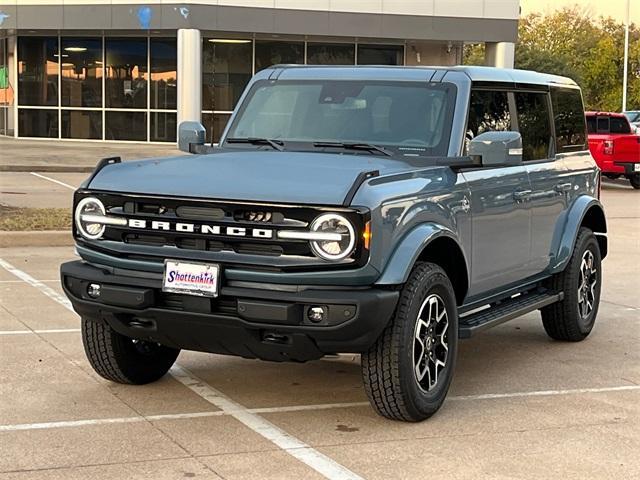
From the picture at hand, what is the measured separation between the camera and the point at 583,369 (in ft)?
23.2

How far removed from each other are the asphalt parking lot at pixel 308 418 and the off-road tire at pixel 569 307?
0.39 ft

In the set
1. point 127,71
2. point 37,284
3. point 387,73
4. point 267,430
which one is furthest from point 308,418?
point 127,71

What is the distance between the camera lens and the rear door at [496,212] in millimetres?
6277

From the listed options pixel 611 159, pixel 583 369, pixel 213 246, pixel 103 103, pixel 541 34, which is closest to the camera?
pixel 213 246

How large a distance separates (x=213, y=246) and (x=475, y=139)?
1.81m

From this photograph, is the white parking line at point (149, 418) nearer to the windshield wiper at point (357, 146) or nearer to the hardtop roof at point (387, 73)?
the windshield wiper at point (357, 146)

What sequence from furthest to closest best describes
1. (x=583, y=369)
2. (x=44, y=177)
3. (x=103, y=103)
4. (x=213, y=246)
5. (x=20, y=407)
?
(x=103, y=103) < (x=44, y=177) < (x=583, y=369) < (x=20, y=407) < (x=213, y=246)

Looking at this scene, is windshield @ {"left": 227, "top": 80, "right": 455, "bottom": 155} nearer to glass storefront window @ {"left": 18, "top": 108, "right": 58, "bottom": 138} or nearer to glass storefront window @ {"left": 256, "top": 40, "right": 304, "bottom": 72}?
Answer: glass storefront window @ {"left": 256, "top": 40, "right": 304, "bottom": 72}

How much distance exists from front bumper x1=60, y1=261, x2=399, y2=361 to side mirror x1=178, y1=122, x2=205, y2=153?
1.76 m

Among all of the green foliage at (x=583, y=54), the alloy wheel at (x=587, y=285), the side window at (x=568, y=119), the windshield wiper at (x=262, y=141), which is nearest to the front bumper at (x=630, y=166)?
the side window at (x=568, y=119)

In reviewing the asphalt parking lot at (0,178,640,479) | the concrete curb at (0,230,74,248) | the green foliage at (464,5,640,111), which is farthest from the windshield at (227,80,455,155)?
the green foliage at (464,5,640,111)

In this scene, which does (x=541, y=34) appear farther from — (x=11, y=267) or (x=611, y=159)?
(x=11, y=267)

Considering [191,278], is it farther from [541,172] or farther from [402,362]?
[541,172]

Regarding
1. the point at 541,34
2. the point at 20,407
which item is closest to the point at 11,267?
the point at 20,407
